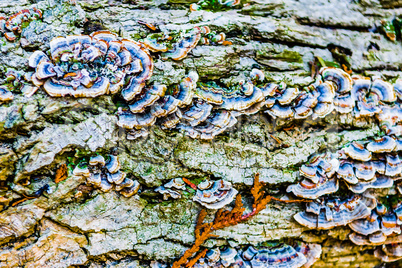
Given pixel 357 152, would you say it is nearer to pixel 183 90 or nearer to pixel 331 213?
pixel 331 213

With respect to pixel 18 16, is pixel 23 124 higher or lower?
lower

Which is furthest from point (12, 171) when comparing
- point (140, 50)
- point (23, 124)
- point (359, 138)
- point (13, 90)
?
point (359, 138)

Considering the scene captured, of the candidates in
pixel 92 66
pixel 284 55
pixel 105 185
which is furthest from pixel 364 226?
pixel 92 66

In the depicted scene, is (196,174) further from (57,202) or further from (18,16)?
(18,16)

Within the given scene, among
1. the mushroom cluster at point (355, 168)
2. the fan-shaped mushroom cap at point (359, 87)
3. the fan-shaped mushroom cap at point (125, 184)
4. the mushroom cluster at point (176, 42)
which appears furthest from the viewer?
the fan-shaped mushroom cap at point (359, 87)

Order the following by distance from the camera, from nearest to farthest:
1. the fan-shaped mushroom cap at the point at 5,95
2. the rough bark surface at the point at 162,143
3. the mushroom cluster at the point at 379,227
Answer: the fan-shaped mushroom cap at the point at 5,95
the rough bark surface at the point at 162,143
the mushroom cluster at the point at 379,227

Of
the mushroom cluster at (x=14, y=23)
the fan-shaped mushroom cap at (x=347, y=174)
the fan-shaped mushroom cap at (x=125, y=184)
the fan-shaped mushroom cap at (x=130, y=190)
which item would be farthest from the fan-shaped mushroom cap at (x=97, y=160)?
the fan-shaped mushroom cap at (x=347, y=174)

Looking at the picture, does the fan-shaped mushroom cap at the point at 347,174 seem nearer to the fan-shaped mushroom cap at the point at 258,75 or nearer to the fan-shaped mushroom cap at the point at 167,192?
the fan-shaped mushroom cap at the point at 258,75
